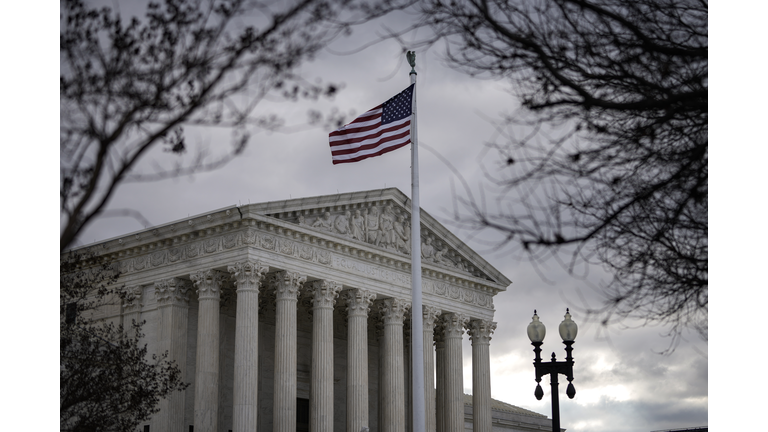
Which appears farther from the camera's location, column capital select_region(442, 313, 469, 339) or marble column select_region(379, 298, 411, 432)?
column capital select_region(442, 313, 469, 339)

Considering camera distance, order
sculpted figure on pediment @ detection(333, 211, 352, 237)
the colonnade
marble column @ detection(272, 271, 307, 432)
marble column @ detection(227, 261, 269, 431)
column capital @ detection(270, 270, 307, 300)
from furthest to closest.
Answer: sculpted figure on pediment @ detection(333, 211, 352, 237)
column capital @ detection(270, 270, 307, 300)
marble column @ detection(272, 271, 307, 432)
the colonnade
marble column @ detection(227, 261, 269, 431)

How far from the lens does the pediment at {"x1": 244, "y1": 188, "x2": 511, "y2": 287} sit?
36.6 metres

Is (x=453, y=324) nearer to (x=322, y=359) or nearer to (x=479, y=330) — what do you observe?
(x=479, y=330)

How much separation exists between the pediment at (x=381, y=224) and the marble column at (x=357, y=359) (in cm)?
236

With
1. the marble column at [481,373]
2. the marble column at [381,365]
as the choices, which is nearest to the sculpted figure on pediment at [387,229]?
the marble column at [381,365]

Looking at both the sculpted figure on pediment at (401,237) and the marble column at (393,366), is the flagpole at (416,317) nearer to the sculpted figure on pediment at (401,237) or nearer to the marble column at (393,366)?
the sculpted figure on pediment at (401,237)

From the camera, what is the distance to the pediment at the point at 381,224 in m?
36.6

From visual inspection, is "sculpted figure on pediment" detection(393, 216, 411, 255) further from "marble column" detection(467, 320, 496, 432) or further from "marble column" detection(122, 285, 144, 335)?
"marble column" detection(122, 285, 144, 335)

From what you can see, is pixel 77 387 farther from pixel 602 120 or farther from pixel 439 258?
pixel 439 258

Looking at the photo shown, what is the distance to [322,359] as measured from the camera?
120ft

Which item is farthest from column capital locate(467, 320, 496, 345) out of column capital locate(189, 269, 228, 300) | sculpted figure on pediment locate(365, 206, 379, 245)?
column capital locate(189, 269, 228, 300)

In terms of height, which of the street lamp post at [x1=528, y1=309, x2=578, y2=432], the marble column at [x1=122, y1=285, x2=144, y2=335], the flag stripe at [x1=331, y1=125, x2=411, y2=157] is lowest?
the street lamp post at [x1=528, y1=309, x2=578, y2=432]

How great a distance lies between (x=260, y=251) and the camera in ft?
114

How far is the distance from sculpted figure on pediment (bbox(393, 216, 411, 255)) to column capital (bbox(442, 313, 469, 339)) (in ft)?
14.9
